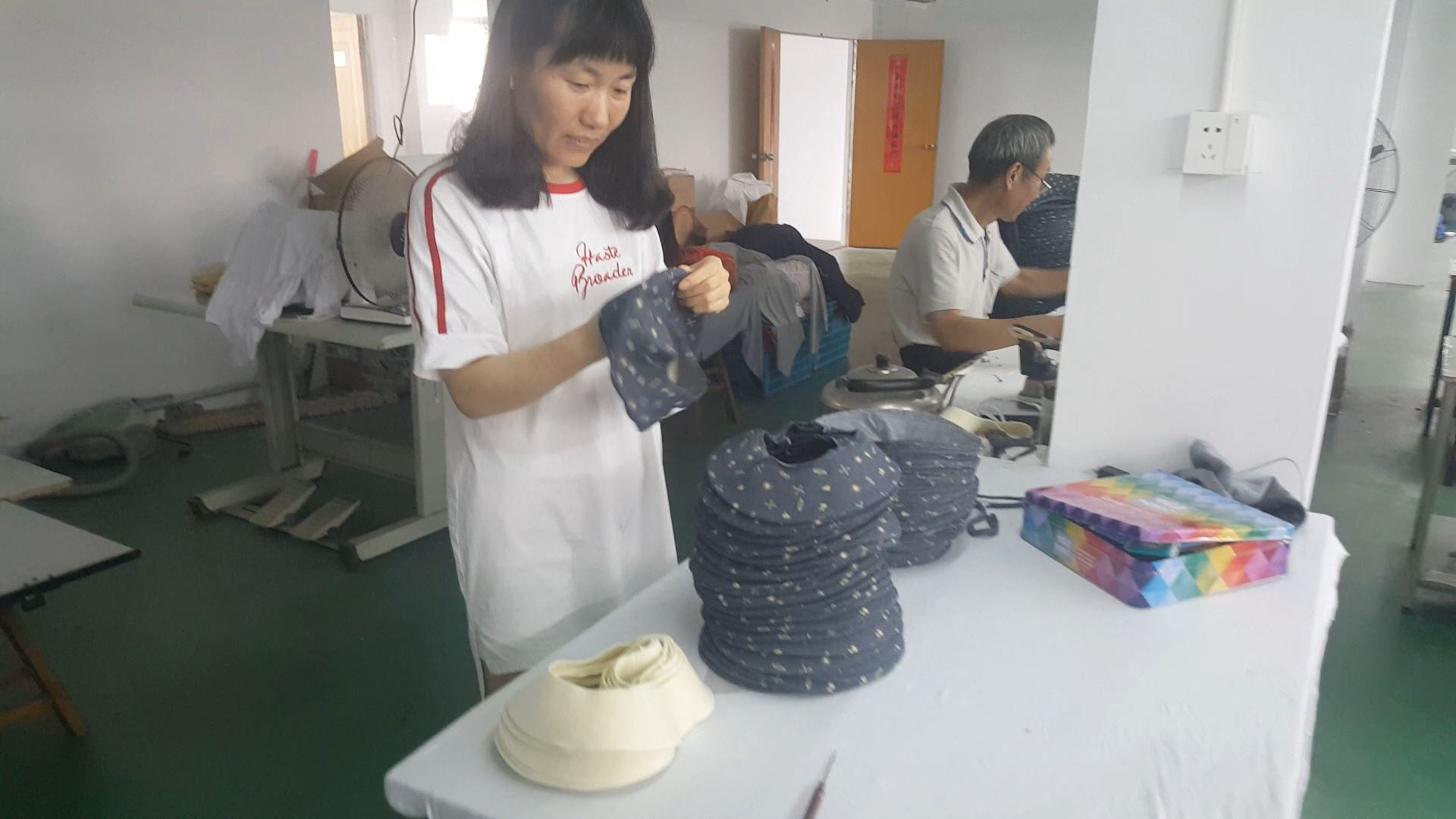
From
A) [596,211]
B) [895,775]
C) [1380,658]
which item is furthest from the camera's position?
[1380,658]

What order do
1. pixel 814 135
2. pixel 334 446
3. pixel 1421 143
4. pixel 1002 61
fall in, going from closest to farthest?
pixel 334 446
pixel 1421 143
pixel 1002 61
pixel 814 135

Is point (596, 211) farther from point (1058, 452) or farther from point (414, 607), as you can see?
point (414, 607)

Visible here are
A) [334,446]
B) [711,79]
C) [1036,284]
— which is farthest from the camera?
[711,79]

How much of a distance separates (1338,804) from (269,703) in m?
2.36

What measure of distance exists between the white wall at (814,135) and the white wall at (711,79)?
113 cm

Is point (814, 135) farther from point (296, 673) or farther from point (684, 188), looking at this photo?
point (296, 673)

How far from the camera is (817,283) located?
16.7ft

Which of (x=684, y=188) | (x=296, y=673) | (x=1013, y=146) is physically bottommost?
(x=296, y=673)

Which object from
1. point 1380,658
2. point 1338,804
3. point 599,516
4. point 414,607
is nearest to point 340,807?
point 414,607

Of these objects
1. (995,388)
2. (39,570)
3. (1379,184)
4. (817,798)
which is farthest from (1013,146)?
(39,570)

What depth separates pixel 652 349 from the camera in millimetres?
1049

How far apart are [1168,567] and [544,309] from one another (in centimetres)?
81

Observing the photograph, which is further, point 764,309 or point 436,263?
point 764,309

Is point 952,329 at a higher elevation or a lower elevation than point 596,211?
lower
